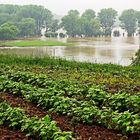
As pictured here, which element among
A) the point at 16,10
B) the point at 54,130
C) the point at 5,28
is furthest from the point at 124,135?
the point at 16,10

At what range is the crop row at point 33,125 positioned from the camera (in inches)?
193

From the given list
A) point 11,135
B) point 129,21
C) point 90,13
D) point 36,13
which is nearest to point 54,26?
point 36,13

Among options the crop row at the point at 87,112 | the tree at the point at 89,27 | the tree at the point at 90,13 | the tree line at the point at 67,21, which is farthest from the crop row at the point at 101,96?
the tree at the point at 90,13

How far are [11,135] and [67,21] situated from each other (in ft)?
271

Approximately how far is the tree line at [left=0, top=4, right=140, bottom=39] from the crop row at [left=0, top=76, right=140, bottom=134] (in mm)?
65803

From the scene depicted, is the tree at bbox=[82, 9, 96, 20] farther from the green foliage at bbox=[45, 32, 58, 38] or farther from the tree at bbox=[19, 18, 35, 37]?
the tree at bbox=[19, 18, 35, 37]

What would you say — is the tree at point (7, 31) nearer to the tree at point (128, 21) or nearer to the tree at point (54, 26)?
the tree at point (54, 26)

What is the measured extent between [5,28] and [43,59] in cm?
5273

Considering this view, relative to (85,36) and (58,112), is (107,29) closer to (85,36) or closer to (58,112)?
(85,36)

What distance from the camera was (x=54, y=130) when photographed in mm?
5062

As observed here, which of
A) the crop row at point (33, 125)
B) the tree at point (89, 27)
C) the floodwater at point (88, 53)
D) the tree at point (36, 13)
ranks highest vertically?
the tree at point (36, 13)

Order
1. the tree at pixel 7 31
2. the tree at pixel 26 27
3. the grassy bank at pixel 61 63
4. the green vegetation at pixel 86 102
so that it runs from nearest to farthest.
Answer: the green vegetation at pixel 86 102, the grassy bank at pixel 61 63, the tree at pixel 7 31, the tree at pixel 26 27

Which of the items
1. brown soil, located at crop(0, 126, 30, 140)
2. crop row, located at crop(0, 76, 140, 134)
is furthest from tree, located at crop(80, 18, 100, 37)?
brown soil, located at crop(0, 126, 30, 140)

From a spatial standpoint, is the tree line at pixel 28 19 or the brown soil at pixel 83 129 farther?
the tree line at pixel 28 19
